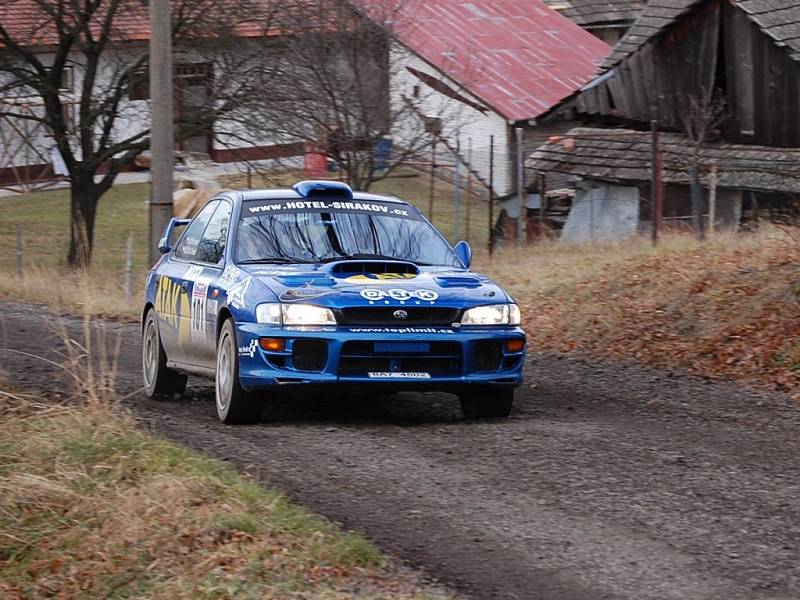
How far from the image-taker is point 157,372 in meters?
11.4

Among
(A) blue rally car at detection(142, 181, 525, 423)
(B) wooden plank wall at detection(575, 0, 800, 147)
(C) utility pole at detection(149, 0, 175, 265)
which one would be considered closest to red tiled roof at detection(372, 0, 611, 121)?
(B) wooden plank wall at detection(575, 0, 800, 147)

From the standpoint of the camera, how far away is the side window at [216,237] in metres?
10.5

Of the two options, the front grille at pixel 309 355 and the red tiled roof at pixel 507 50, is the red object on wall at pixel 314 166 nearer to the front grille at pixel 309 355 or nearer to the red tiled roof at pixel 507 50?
the red tiled roof at pixel 507 50

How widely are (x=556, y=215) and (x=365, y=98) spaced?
8091 millimetres

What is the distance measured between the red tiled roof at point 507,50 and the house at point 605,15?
611 cm

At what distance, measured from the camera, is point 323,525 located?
642cm

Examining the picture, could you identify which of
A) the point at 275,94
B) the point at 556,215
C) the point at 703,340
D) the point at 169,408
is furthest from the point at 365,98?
the point at 169,408

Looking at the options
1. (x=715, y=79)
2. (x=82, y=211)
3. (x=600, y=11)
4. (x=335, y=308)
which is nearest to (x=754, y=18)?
(x=715, y=79)

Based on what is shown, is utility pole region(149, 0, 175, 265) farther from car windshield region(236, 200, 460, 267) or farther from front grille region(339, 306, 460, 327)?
front grille region(339, 306, 460, 327)

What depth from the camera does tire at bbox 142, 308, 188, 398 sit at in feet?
37.3

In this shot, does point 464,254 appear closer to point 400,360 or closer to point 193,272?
point 400,360

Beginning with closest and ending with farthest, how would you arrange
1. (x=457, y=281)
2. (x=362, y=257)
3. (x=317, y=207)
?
(x=457, y=281)
(x=362, y=257)
(x=317, y=207)

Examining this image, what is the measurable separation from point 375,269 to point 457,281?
1.88 ft

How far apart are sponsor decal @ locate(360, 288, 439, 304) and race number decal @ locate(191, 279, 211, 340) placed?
1520mm
